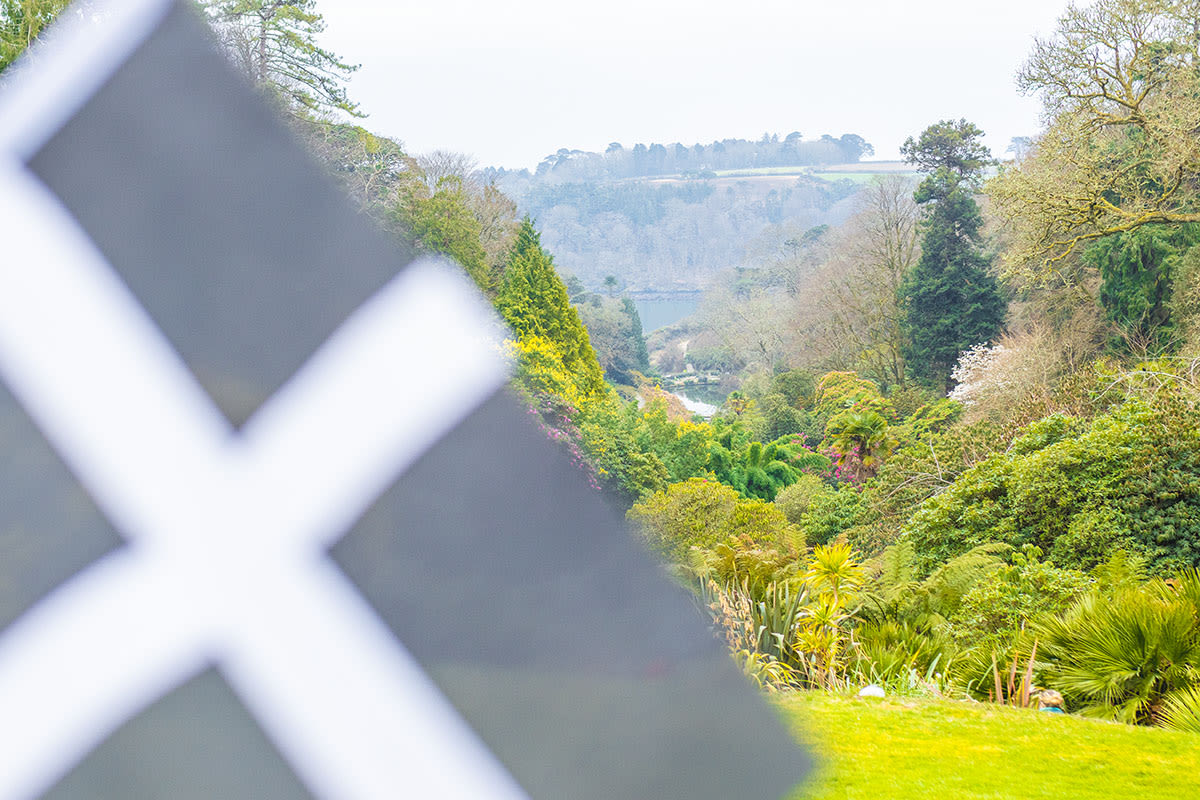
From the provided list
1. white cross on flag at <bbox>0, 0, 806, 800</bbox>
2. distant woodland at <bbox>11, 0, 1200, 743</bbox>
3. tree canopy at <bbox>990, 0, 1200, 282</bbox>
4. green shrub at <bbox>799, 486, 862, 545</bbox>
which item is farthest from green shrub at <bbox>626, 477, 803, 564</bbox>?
white cross on flag at <bbox>0, 0, 806, 800</bbox>

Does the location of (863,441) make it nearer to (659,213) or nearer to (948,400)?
(948,400)

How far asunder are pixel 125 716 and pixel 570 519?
98cm

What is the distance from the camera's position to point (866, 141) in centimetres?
9250

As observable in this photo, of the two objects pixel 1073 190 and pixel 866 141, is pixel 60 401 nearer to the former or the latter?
pixel 1073 190

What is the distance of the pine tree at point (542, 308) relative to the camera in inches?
821

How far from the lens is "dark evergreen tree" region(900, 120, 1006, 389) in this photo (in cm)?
2170

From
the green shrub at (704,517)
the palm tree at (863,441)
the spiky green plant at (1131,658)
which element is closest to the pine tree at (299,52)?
the green shrub at (704,517)

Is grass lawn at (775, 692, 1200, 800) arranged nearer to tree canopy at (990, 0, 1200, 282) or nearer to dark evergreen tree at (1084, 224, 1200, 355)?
tree canopy at (990, 0, 1200, 282)

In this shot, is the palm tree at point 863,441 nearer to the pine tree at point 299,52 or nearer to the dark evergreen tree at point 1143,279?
the dark evergreen tree at point 1143,279

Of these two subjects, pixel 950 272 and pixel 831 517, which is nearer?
pixel 831 517

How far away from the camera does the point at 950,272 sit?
21.6 meters

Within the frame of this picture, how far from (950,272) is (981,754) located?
20918 mm

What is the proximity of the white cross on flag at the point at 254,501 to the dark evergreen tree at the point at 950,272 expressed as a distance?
2237 centimetres

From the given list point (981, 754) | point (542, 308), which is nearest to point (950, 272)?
point (542, 308)
